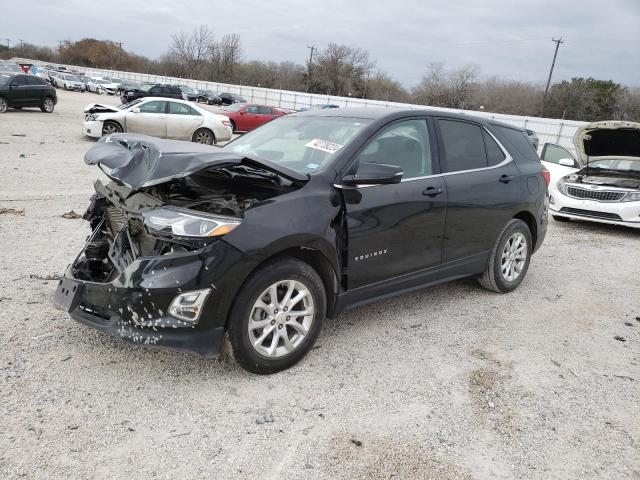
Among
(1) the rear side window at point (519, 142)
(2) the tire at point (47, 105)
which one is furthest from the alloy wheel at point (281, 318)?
(2) the tire at point (47, 105)

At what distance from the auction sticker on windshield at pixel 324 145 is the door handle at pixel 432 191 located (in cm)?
81

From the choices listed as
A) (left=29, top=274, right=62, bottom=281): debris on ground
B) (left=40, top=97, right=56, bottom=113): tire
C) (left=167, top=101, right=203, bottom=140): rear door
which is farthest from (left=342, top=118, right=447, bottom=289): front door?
(left=40, top=97, right=56, bottom=113): tire

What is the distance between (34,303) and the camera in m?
4.17

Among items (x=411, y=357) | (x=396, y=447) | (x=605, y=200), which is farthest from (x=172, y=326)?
(x=605, y=200)

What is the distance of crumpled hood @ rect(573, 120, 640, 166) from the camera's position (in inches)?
343

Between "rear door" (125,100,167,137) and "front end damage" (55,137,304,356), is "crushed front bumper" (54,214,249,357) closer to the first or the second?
"front end damage" (55,137,304,356)

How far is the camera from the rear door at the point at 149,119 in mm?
15945

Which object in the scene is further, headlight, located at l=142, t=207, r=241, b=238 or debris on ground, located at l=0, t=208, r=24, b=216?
debris on ground, located at l=0, t=208, r=24, b=216

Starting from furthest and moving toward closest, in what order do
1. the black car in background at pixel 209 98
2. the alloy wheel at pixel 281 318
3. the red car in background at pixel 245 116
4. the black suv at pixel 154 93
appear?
the black car in background at pixel 209 98, the black suv at pixel 154 93, the red car in background at pixel 245 116, the alloy wheel at pixel 281 318

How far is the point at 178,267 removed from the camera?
2.94 meters

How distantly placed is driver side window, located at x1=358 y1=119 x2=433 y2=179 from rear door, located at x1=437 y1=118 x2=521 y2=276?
0.21m

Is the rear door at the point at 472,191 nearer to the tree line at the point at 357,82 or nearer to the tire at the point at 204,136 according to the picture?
the tire at the point at 204,136

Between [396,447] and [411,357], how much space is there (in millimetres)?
1097

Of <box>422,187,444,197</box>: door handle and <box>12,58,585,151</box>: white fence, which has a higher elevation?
<box>12,58,585,151</box>: white fence
